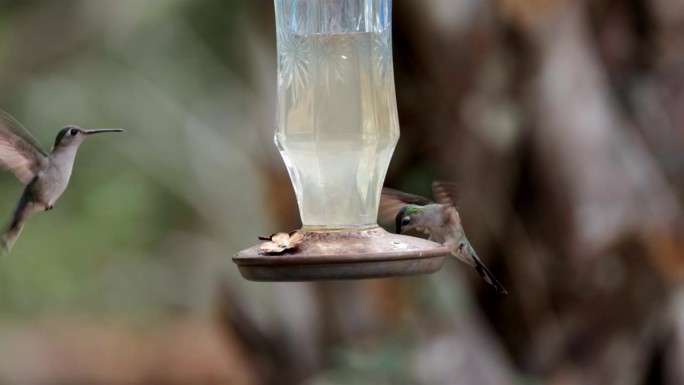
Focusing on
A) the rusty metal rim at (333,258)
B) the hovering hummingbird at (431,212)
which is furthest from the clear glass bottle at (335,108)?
the hovering hummingbird at (431,212)

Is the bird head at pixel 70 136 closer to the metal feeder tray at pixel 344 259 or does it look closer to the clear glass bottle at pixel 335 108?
the clear glass bottle at pixel 335 108

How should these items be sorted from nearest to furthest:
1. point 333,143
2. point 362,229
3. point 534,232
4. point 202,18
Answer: point 362,229 → point 333,143 → point 534,232 → point 202,18

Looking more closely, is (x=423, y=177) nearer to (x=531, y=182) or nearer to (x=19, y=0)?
(x=531, y=182)

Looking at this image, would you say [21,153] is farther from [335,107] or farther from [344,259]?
[344,259]

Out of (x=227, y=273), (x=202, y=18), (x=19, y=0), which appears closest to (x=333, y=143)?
(x=227, y=273)

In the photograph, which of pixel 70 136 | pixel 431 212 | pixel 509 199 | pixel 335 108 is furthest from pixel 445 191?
pixel 509 199

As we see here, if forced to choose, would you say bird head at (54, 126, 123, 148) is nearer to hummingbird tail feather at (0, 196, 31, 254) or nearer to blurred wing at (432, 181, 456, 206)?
hummingbird tail feather at (0, 196, 31, 254)

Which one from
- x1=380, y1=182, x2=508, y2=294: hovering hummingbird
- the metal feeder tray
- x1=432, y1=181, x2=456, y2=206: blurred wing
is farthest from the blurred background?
the metal feeder tray
